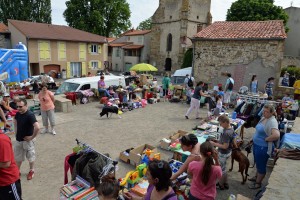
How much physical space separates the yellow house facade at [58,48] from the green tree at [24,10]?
1333cm


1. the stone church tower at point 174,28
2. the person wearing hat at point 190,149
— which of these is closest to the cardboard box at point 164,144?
the person wearing hat at point 190,149

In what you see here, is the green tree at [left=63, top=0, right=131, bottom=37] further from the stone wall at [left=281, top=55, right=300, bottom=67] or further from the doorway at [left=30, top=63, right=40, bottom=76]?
the stone wall at [left=281, top=55, right=300, bottom=67]

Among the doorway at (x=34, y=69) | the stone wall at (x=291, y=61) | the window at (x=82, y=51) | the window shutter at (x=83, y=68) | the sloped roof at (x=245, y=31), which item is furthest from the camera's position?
the window shutter at (x=83, y=68)

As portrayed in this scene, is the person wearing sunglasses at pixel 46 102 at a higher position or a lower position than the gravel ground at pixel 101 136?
higher

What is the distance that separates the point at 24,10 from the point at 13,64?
2574 centimetres

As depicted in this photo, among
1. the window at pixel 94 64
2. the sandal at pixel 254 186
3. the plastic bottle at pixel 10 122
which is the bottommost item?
the sandal at pixel 254 186

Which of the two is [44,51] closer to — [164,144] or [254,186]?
[164,144]

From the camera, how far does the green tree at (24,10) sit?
126 feet

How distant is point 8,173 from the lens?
10.8 ft

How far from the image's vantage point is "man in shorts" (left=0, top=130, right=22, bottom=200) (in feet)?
10.2

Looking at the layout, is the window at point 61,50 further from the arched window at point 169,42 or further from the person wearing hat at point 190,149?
the person wearing hat at point 190,149

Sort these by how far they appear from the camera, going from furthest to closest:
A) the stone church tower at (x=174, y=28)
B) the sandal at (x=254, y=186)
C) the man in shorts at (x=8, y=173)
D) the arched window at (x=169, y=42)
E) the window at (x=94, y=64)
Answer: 1. the arched window at (x=169, y=42)
2. the stone church tower at (x=174, y=28)
3. the window at (x=94, y=64)
4. the sandal at (x=254, y=186)
5. the man in shorts at (x=8, y=173)

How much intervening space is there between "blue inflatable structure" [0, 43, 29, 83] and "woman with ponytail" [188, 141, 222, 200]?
18427 mm

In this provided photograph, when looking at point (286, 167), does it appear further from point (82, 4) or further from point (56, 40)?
point (82, 4)
